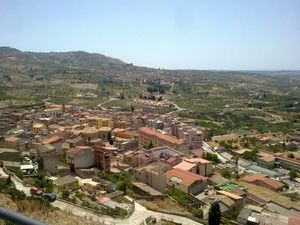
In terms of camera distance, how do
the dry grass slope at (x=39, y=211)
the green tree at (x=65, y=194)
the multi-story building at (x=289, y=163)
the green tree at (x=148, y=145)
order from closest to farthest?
1. the dry grass slope at (x=39, y=211)
2. the green tree at (x=65, y=194)
3. the green tree at (x=148, y=145)
4. the multi-story building at (x=289, y=163)

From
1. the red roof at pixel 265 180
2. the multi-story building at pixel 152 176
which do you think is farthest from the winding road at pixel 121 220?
the red roof at pixel 265 180

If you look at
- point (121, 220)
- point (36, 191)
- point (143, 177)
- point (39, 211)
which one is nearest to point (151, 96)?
point (143, 177)

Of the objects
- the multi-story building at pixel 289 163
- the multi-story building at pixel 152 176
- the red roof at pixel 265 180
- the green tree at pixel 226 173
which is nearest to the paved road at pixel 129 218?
the multi-story building at pixel 152 176

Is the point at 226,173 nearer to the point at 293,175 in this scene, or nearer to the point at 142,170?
the point at 293,175

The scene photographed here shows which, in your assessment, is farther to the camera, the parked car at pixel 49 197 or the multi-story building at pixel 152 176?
the multi-story building at pixel 152 176

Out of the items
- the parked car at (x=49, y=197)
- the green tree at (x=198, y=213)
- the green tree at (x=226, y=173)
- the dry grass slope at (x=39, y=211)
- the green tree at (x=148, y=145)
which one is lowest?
the green tree at (x=226, y=173)

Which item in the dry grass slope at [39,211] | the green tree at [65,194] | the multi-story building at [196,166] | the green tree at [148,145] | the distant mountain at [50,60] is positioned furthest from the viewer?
the distant mountain at [50,60]

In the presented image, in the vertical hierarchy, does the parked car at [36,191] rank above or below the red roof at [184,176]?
above

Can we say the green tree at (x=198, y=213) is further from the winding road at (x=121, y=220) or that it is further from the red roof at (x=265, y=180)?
the red roof at (x=265, y=180)

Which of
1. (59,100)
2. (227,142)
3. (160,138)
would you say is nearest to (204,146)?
(227,142)
